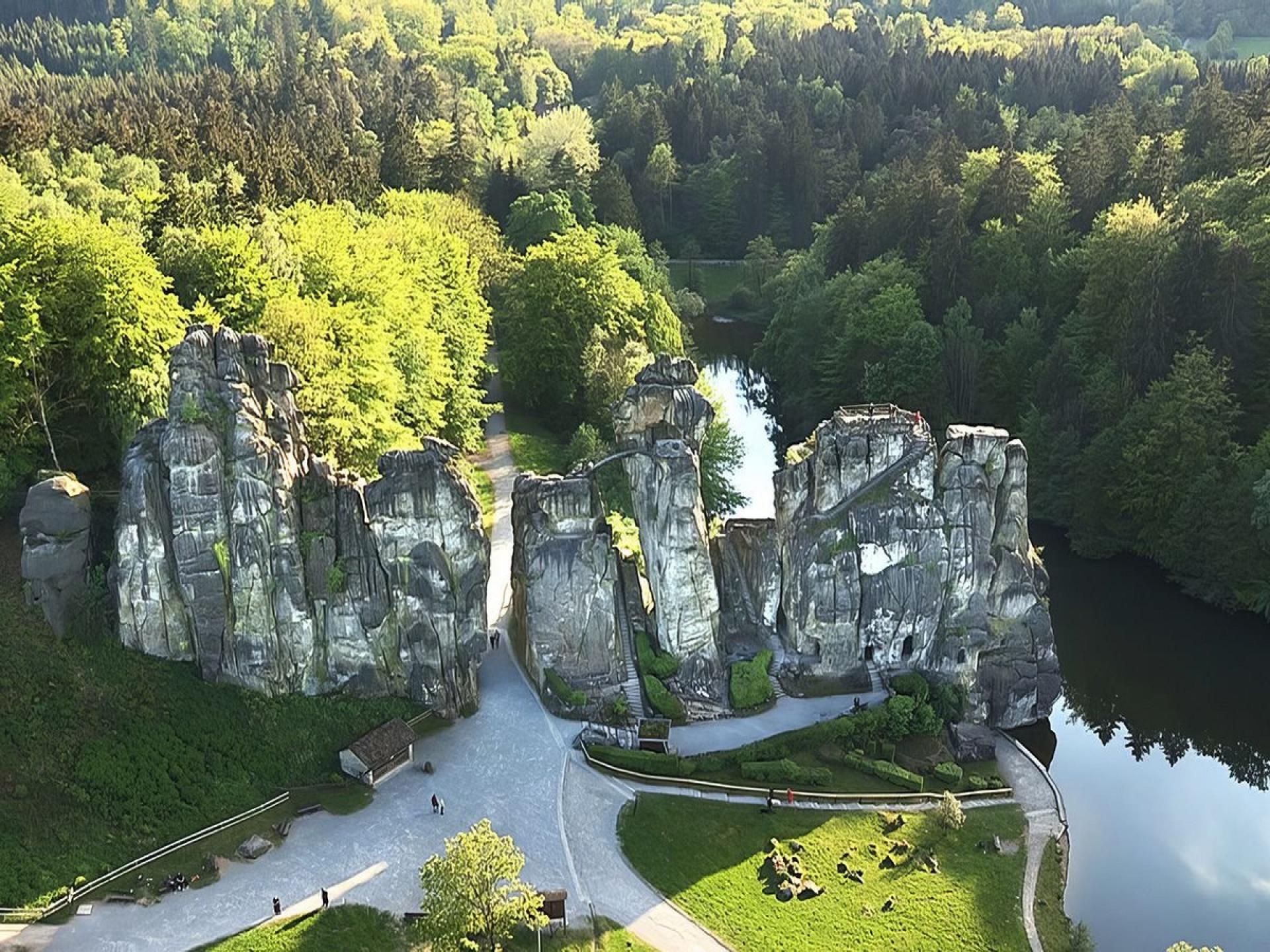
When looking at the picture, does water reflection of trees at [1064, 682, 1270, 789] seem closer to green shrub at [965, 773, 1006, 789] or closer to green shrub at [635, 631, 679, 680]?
green shrub at [965, 773, 1006, 789]

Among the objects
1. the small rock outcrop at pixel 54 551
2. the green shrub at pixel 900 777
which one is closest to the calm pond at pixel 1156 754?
the green shrub at pixel 900 777

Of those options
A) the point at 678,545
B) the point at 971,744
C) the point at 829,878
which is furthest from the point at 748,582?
the point at 829,878

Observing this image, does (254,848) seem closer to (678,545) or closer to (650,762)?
(650,762)

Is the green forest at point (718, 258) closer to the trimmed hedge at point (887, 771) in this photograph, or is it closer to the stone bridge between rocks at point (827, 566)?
the stone bridge between rocks at point (827, 566)

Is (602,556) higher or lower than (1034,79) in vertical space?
lower

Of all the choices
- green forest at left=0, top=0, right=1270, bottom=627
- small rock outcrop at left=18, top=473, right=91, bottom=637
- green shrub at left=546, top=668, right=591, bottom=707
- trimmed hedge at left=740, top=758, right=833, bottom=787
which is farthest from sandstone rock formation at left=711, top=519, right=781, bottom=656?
small rock outcrop at left=18, top=473, right=91, bottom=637

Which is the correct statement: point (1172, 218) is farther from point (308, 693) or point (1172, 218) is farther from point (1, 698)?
point (1, 698)

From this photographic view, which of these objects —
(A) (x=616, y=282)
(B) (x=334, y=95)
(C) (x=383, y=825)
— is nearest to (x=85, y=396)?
(C) (x=383, y=825)

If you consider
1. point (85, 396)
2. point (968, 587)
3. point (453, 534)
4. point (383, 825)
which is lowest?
point (383, 825)
